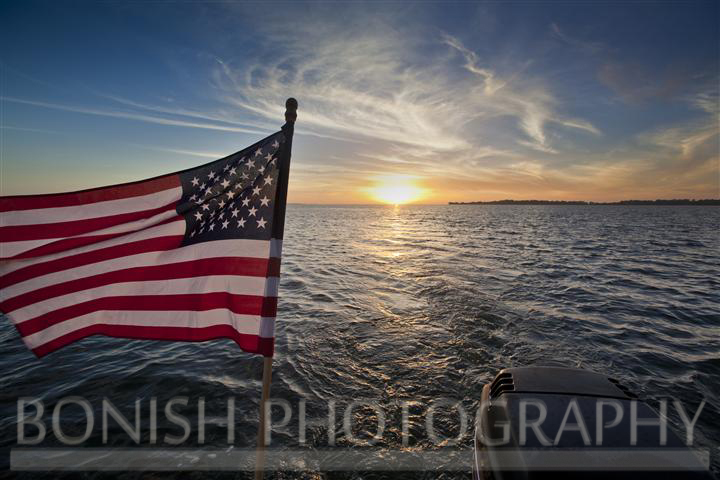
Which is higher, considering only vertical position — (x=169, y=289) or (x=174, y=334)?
(x=169, y=289)

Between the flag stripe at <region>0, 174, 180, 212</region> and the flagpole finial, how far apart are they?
4.75 ft

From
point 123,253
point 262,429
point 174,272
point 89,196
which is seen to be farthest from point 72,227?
point 262,429

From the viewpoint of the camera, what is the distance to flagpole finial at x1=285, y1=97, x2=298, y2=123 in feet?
11.1

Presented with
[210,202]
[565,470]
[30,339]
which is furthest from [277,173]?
[565,470]

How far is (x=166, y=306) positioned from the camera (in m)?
3.61

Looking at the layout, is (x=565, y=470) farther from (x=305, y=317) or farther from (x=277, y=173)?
(x=305, y=317)

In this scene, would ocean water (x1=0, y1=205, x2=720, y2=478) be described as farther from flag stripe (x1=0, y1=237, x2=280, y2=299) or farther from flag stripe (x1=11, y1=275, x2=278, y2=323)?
flag stripe (x1=0, y1=237, x2=280, y2=299)

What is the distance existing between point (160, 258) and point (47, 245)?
1.04m

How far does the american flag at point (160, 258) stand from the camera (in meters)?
3.28

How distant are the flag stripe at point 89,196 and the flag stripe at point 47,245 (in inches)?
13.8

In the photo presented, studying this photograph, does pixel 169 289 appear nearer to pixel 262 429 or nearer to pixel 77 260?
pixel 77 260

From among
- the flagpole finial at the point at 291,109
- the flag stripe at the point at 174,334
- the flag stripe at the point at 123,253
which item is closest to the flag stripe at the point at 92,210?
the flag stripe at the point at 123,253

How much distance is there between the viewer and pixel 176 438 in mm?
5289

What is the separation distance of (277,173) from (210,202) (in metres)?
0.86
